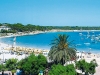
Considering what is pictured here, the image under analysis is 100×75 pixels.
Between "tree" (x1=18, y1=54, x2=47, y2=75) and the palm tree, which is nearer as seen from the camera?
"tree" (x1=18, y1=54, x2=47, y2=75)

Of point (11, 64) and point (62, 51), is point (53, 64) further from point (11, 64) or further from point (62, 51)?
point (11, 64)

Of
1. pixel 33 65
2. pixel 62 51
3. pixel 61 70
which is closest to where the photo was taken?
pixel 61 70

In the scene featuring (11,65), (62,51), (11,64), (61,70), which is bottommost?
(11,65)

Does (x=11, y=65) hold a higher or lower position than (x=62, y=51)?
lower

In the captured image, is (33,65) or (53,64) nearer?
(33,65)

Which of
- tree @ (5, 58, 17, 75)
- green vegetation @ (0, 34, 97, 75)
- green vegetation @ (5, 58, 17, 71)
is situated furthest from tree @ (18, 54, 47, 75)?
green vegetation @ (5, 58, 17, 71)

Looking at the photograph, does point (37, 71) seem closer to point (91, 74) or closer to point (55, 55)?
point (55, 55)

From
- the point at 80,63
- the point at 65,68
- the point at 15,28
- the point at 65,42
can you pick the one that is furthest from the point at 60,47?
the point at 15,28

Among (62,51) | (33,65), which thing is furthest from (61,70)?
(62,51)

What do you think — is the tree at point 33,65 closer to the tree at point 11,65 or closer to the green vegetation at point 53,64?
the green vegetation at point 53,64

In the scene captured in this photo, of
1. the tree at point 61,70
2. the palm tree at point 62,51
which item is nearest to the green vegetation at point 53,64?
the palm tree at point 62,51

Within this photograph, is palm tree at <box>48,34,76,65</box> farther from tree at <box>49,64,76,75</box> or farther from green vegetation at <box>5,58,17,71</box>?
green vegetation at <box>5,58,17,71</box>

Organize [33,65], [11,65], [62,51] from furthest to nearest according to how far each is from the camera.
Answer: [62,51], [11,65], [33,65]

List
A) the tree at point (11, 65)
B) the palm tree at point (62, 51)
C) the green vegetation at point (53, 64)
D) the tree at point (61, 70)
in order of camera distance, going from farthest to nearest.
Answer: the palm tree at point (62, 51)
the tree at point (11, 65)
the green vegetation at point (53, 64)
the tree at point (61, 70)
